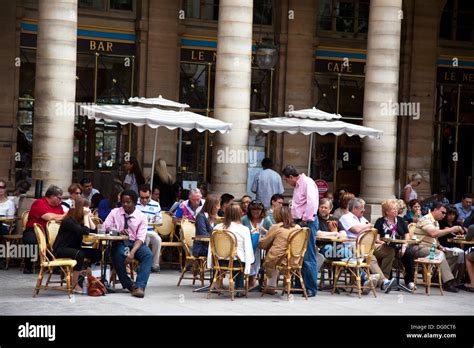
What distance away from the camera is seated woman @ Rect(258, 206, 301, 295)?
1612cm

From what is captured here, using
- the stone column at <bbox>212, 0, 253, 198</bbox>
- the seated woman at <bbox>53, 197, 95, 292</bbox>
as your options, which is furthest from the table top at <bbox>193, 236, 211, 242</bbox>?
the stone column at <bbox>212, 0, 253, 198</bbox>

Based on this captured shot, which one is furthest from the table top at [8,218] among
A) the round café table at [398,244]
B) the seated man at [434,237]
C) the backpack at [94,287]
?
→ the seated man at [434,237]

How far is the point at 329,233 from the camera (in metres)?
17.2

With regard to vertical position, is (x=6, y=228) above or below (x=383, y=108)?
below

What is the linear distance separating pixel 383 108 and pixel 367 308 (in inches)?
337

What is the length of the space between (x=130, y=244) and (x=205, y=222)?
1735 millimetres

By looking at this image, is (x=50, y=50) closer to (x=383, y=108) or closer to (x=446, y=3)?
(x=383, y=108)

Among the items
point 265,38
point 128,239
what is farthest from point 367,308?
point 265,38

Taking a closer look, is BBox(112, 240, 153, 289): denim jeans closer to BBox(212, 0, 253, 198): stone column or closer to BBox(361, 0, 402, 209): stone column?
BBox(212, 0, 253, 198): stone column

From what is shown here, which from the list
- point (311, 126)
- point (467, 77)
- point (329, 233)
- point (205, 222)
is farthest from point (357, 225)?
point (467, 77)

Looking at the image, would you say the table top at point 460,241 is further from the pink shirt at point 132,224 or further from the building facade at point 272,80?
the pink shirt at point 132,224

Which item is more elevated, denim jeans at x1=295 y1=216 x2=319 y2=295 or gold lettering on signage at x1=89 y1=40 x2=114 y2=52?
gold lettering on signage at x1=89 y1=40 x2=114 y2=52

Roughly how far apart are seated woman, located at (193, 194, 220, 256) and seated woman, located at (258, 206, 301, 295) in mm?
1117

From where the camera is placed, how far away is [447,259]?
18875 millimetres
